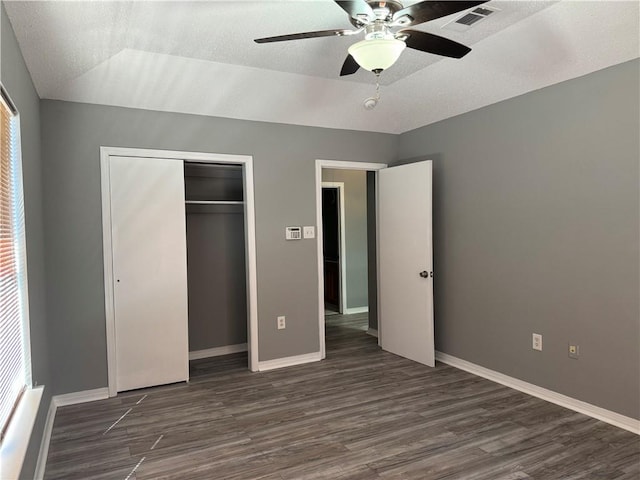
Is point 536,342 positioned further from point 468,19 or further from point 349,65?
point 349,65

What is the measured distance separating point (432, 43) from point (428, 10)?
368 millimetres

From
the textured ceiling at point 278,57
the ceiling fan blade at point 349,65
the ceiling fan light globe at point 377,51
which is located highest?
the textured ceiling at point 278,57

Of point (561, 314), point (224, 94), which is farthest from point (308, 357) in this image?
point (224, 94)

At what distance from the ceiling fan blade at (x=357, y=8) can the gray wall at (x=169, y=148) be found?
2.29 metres

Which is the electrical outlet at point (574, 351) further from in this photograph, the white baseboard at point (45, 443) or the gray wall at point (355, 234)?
the gray wall at point (355, 234)

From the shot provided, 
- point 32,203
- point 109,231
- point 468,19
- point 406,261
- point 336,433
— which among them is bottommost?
point 336,433

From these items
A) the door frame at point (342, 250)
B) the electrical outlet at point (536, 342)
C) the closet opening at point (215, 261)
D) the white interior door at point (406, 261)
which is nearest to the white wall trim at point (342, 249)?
the door frame at point (342, 250)

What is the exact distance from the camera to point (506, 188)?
144 inches

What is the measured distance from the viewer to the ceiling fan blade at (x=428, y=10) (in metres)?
1.74

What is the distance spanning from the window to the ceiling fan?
1.35 meters

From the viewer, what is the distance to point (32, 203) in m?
2.73

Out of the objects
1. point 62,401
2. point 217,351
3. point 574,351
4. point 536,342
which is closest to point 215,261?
point 217,351

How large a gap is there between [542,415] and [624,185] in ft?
5.53

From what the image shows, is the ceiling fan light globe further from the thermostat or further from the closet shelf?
the closet shelf
